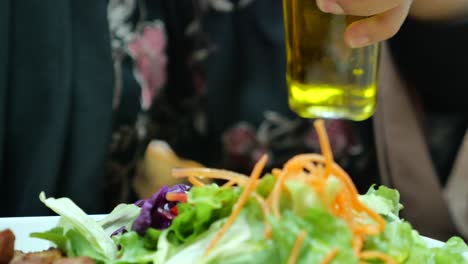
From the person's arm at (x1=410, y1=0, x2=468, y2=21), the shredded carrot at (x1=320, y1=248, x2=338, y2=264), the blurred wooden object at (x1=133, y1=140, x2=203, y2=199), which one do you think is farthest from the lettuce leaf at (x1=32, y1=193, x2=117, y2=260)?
the person's arm at (x1=410, y1=0, x2=468, y2=21)

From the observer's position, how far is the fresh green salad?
0.64 meters

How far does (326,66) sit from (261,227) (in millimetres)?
251

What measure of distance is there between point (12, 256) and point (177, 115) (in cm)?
64

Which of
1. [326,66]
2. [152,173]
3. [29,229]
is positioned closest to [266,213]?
[326,66]

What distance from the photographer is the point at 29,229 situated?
34.3 inches

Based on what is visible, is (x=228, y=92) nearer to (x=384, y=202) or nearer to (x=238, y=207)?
(x=384, y=202)

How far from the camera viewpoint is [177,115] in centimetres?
135

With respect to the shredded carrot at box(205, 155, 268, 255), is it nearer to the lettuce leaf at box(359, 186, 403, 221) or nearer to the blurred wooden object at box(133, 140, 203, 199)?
the lettuce leaf at box(359, 186, 403, 221)

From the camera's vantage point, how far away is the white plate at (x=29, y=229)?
850mm

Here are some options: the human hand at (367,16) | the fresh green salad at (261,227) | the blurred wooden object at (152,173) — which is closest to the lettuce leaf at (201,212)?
the fresh green salad at (261,227)

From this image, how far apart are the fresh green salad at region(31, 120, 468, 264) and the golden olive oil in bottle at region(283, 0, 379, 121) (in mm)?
139

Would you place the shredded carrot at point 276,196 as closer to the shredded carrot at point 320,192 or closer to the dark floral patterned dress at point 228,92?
the shredded carrot at point 320,192

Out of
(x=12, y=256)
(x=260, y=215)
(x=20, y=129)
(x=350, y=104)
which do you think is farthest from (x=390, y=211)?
(x=20, y=129)

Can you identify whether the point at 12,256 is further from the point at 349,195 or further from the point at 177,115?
the point at 177,115
